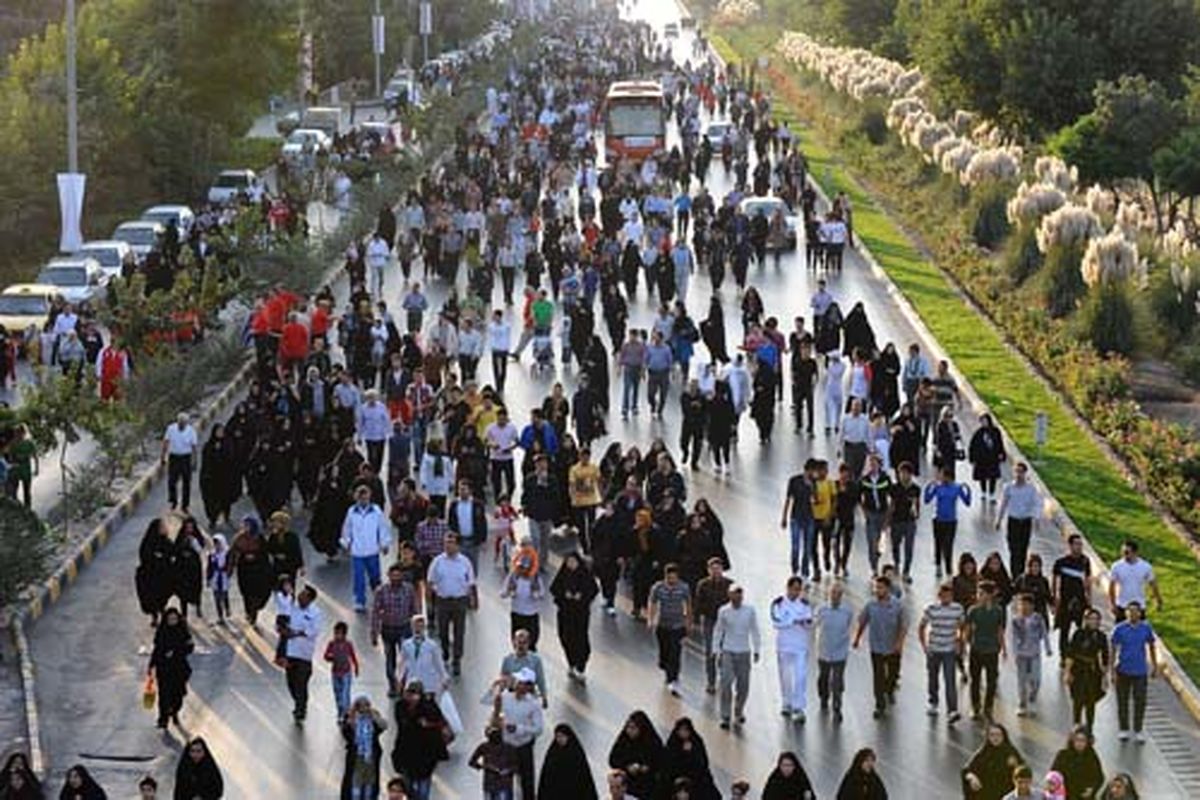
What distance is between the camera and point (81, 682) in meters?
19.8

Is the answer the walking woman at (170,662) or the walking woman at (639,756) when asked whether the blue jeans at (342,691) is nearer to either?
the walking woman at (170,662)

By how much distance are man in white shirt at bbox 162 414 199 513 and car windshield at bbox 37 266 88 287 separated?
14.1 meters

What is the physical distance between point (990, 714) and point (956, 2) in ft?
141

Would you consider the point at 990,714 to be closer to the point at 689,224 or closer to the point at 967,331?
the point at 967,331

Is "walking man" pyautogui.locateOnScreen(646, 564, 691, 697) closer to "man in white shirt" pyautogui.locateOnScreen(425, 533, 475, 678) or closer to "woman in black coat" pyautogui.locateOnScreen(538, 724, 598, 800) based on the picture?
"man in white shirt" pyautogui.locateOnScreen(425, 533, 475, 678)

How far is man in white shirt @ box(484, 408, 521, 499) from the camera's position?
2475cm

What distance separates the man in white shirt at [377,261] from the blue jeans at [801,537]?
16.4 metres

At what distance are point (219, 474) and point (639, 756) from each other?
31.9 feet

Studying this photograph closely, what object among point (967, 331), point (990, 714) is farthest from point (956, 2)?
point (990, 714)

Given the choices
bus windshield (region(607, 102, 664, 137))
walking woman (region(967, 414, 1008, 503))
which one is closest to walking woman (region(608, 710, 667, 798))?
walking woman (region(967, 414, 1008, 503))

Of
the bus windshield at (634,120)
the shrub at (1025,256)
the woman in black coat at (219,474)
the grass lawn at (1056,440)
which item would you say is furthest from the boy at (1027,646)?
the bus windshield at (634,120)

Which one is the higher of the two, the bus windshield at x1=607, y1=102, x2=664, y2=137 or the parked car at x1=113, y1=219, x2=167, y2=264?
the bus windshield at x1=607, y1=102, x2=664, y2=137

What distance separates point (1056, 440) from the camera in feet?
95.3

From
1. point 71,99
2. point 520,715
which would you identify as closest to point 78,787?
point 520,715
